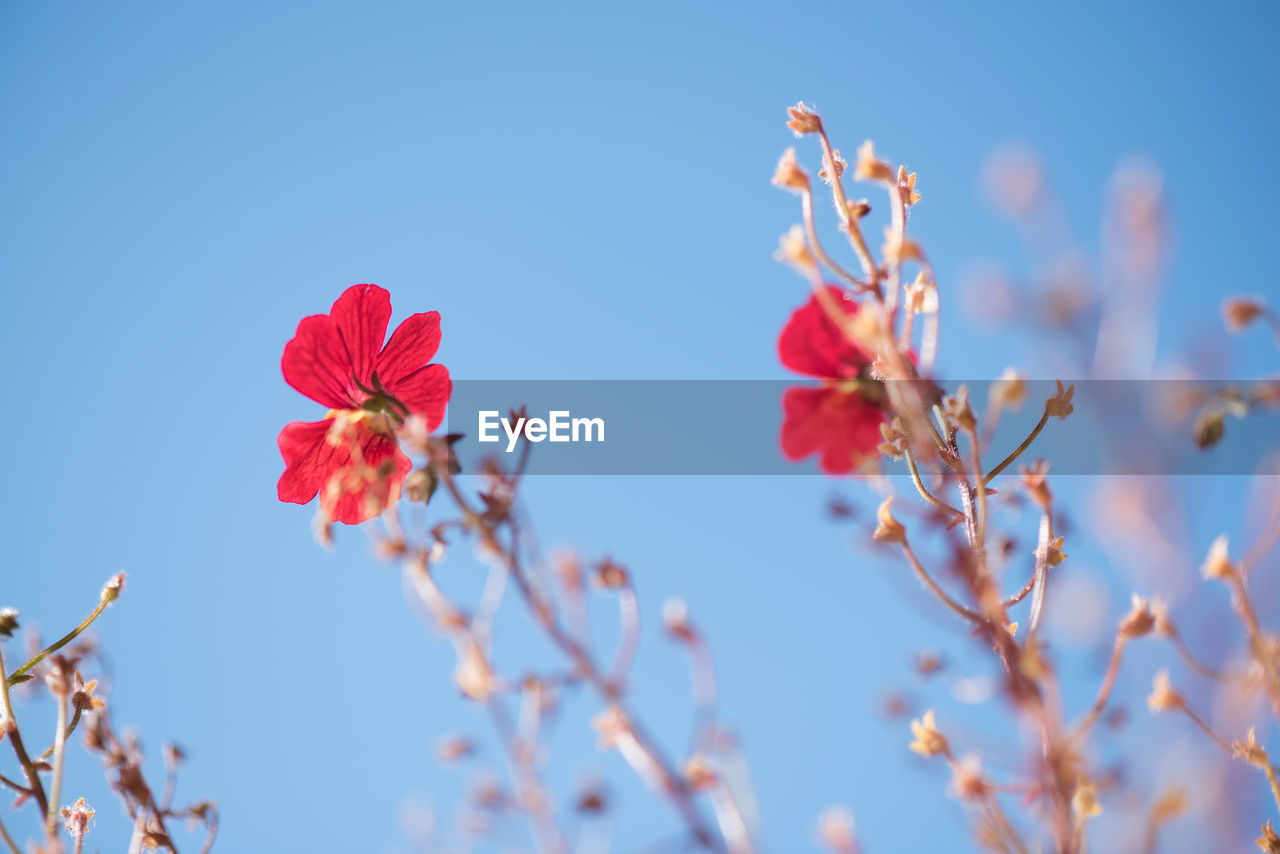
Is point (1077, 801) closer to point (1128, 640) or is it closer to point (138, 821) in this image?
point (1128, 640)

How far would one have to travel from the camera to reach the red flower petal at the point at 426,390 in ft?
3.92

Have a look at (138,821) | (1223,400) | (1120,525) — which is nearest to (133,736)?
(138,821)

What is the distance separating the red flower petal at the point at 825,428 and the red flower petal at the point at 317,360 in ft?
2.10

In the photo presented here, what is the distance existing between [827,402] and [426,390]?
1.99ft

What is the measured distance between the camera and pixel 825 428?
1090 mm

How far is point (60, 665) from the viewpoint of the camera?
78cm

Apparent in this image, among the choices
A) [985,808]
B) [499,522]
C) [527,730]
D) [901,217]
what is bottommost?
[985,808]

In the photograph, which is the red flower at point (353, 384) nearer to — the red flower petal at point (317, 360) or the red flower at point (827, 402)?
the red flower petal at point (317, 360)

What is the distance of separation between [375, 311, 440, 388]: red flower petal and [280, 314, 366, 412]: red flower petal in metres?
0.06

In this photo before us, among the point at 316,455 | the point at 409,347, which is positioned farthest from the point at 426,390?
the point at 316,455

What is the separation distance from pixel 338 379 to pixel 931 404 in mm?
838

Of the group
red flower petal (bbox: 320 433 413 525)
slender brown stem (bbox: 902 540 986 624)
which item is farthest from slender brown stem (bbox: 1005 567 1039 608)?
red flower petal (bbox: 320 433 413 525)

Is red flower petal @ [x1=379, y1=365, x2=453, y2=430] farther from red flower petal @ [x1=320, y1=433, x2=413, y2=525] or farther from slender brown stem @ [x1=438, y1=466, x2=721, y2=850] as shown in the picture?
slender brown stem @ [x1=438, y1=466, x2=721, y2=850]

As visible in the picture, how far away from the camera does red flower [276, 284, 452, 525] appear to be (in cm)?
109
